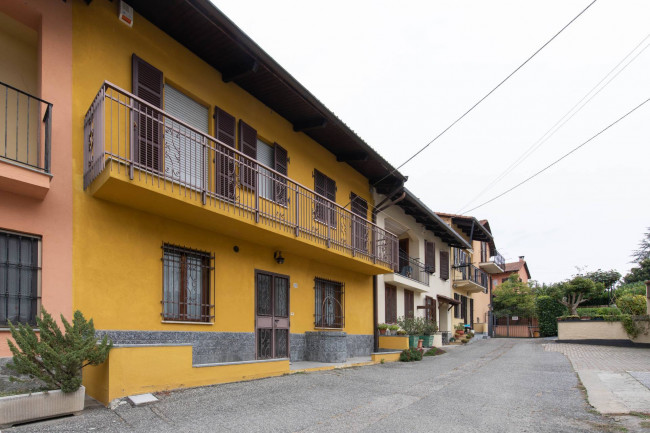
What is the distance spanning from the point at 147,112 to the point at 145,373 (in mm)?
4286

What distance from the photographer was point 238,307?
1022cm

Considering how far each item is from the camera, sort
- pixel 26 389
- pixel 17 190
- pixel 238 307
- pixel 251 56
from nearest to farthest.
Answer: pixel 26 389 < pixel 17 190 < pixel 251 56 < pixel 238 307

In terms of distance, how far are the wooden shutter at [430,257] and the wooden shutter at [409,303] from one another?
6.98 feet

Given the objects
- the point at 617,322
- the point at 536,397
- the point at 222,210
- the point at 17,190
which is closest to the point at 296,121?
the point at 222,210

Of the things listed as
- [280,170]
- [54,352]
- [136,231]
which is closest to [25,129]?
[136,231]

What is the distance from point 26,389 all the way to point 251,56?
674 centimetres

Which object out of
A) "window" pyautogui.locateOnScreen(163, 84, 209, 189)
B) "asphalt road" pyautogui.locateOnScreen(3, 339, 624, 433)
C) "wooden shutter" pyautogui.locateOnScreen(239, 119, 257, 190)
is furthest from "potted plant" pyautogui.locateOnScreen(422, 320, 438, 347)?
"window" pyautogui.locateOnScreen(163, 84, 209, 189)

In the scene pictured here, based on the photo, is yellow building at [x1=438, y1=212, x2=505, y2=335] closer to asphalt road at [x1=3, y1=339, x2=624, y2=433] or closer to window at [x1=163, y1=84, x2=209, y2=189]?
asphalt road at [x1=3, y1=339, x2=624, y2=433]

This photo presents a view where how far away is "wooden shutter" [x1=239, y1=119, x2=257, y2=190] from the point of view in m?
10.2

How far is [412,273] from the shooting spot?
21562mm

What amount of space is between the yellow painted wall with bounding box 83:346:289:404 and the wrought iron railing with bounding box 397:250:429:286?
1366 cm

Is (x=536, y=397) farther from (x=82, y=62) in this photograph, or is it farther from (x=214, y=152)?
(x=82, y=62)

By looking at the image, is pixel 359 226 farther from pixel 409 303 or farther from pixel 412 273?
pixel 412 273

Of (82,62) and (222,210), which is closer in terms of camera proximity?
(82,62)
